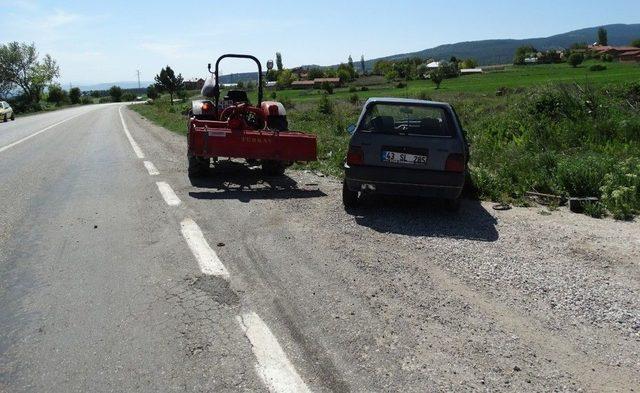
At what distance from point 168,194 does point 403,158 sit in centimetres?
362

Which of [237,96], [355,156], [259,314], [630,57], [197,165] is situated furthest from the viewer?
[630,57]

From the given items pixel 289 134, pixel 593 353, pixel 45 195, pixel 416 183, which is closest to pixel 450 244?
pixel 416 183

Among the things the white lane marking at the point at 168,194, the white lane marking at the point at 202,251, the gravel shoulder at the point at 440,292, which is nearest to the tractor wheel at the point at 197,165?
the white lane marking at the point at 168,194

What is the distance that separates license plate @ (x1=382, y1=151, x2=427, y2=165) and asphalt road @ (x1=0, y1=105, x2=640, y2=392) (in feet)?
2.52

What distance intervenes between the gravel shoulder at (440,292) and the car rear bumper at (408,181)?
0.34 metres

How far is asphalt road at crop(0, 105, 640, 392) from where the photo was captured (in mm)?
3090

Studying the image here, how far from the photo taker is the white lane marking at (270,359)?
9.75 feet

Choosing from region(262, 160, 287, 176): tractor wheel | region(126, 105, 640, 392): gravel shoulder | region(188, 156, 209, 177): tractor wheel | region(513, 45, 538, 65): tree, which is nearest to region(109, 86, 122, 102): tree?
region(513, 45, 538, 65): tree

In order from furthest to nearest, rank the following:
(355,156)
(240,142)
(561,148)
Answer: (561,148) < (240,142) < (355,156)

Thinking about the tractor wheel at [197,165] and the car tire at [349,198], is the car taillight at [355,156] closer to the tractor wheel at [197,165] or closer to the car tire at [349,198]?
the car tire at [349,198]

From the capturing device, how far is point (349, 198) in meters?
7.22

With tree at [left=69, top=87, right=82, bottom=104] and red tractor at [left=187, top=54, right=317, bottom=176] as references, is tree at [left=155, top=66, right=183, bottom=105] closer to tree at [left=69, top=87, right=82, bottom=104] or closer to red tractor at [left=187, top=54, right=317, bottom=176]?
tree at [left=69, top=87, right=82, bottom=104]

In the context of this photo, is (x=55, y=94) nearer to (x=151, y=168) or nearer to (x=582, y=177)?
(x=151, y=168)

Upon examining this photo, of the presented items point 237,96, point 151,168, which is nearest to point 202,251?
point 237,96
